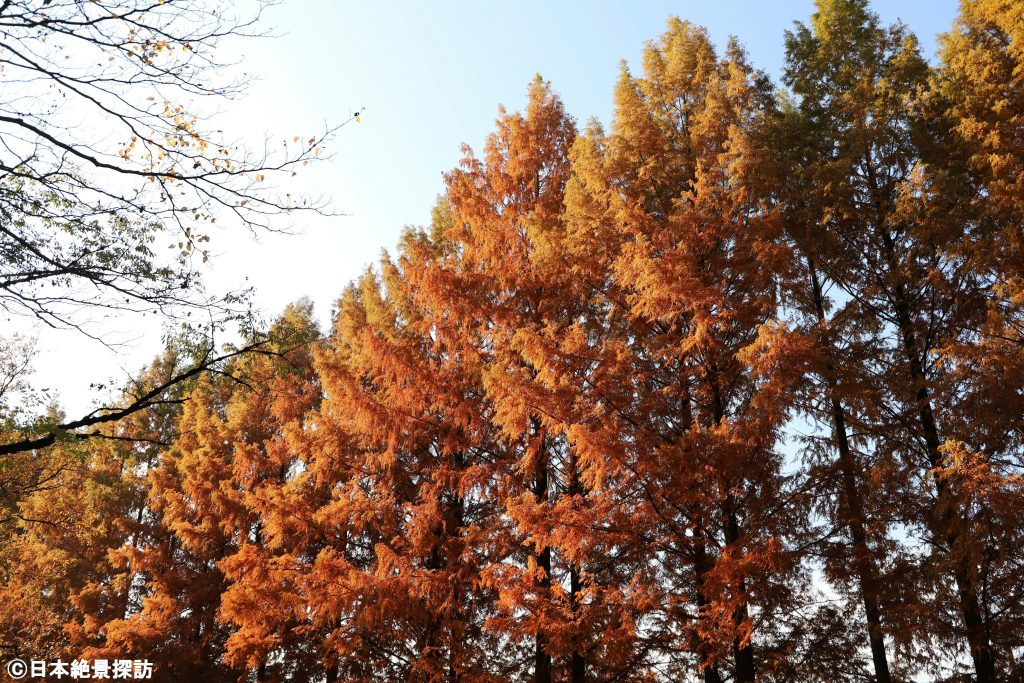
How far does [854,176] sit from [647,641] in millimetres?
8002

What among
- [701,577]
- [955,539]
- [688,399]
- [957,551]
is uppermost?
[688,399]

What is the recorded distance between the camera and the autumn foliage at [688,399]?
7.86 metres

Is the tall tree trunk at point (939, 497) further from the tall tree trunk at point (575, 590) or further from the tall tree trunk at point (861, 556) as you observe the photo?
the tall tree trunk at point (575, 590)

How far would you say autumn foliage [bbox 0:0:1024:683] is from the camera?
7855 mm

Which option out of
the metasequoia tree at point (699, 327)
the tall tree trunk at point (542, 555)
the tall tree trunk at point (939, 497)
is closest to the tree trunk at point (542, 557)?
the tall tree trunk at point (542, 555)

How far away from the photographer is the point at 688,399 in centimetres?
891

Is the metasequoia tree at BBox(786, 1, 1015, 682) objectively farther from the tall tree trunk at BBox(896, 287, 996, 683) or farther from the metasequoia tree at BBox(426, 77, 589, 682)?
the metasequoia tree at BBox(426, 77, 589, 682)

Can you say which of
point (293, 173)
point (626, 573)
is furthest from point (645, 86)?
point (626, 573)

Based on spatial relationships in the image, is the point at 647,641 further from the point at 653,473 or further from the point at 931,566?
the point at 931,566

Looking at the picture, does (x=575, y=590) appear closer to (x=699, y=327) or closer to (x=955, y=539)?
(x=699, y=327)

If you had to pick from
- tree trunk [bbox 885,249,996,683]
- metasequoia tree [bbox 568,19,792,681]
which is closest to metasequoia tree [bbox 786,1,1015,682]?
tree trunk [bbox 885,249,996,683]

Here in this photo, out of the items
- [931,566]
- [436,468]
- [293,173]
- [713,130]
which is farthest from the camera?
[436,468]

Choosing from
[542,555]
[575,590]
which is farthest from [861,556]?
[542,555]

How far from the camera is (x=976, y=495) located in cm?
800
